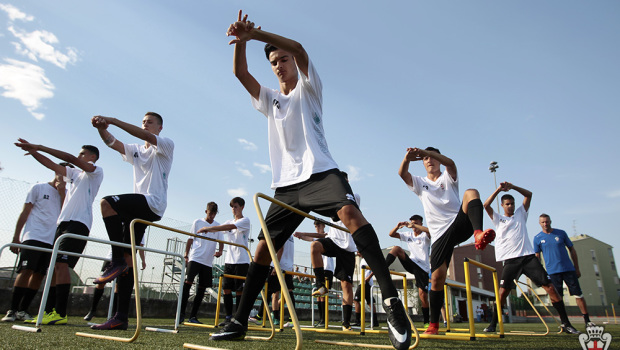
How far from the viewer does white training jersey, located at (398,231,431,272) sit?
27.3 feet

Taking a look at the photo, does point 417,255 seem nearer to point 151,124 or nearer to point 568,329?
point 568,329

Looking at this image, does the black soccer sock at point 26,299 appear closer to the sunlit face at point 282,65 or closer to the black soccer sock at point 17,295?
the black soccer sock at point 17,295

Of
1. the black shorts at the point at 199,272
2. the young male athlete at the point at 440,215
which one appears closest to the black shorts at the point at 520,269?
the young male athlete at the point at 440,215

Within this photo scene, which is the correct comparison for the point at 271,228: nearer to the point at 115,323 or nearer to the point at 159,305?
the point at 115,323

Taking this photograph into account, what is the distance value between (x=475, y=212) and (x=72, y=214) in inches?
222

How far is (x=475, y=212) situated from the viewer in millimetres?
4172

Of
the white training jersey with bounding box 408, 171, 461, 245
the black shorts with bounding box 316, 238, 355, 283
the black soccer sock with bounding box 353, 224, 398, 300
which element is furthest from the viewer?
the black shorts with bounding box 316, 238, 355, 283

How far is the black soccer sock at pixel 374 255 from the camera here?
2.54 metres

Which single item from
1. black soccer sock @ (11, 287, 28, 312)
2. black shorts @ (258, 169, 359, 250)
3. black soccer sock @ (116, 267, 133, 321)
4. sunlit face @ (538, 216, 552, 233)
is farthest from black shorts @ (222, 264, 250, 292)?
sunlit face @ (538, 216, 552, 233)

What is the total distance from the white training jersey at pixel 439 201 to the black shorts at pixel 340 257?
207cm

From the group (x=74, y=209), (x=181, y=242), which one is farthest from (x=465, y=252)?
(x=74, y=209)

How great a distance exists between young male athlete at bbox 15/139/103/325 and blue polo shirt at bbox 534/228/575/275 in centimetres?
880

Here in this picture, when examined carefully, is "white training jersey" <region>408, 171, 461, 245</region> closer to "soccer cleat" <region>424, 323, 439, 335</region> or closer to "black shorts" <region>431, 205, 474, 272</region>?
"black shorts" <region>431, 205, 474, 272</region>

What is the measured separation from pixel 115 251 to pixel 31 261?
303 centimetres
